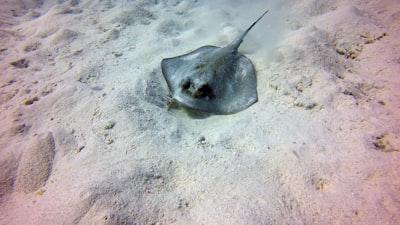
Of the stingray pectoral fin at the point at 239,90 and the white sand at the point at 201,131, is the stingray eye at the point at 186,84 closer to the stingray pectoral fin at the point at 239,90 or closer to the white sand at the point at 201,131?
the white sand at the point at 201,131

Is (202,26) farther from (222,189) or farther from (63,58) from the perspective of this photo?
(222,189)

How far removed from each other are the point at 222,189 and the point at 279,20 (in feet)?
16.9

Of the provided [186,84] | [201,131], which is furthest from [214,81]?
[201,131]

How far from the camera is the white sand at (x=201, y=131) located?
209 cm

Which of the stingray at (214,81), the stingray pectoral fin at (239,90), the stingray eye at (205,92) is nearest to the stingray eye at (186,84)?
the stingray at (214,81)

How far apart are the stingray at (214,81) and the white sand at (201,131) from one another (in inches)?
8.2

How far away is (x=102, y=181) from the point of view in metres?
2.22

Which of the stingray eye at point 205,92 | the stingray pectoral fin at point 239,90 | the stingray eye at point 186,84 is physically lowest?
the stingray pectoral fin at point 239,90

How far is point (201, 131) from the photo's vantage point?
3129mm

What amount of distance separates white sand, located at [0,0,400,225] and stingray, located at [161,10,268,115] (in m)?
0.21

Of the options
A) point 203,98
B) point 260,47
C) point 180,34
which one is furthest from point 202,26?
point 203,98

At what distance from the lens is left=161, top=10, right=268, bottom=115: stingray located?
3273 mm

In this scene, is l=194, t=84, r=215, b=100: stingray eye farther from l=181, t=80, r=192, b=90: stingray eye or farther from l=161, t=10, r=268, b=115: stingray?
l=181, t=80, r=192, b=90: stingray eye

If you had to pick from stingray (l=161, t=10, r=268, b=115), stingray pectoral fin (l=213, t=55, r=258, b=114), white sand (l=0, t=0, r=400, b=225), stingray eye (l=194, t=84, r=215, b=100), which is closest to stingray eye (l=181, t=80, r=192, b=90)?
A: stingray (l=161, t=10, r=268, b=115)
